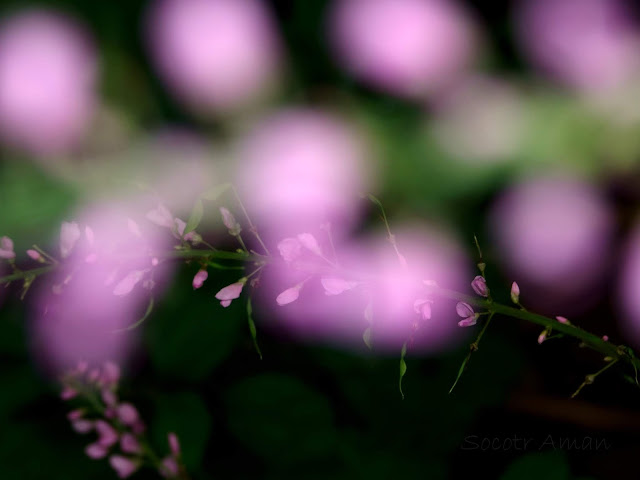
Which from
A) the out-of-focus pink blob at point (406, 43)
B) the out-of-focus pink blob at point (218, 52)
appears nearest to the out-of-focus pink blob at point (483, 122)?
the out-of-focus pink blob at point (406, 43)

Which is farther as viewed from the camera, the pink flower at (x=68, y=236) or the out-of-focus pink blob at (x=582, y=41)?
the out-of-focus pink blob at (x=582, y=41)

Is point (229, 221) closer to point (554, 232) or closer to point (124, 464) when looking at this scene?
point (124, 464)

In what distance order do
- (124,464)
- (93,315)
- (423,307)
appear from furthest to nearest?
(93,315)
(124,464)
(423,307)

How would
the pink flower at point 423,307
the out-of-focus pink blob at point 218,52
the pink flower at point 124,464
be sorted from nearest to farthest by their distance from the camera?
1. the pink flower at point 423,307
2. the pink flower at point 124,464
3. the out-of-focus pink blob at point 218,52

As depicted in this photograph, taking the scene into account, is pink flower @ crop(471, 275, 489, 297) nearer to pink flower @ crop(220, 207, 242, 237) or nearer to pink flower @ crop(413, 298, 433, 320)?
pink flower @ crop(413, 298, 433, 320)

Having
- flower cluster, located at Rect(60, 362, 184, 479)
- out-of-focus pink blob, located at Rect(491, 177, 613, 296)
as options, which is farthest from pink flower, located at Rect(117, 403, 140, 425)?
out-of-focus pink blob, located at Rect(491, 177, 613, 296)

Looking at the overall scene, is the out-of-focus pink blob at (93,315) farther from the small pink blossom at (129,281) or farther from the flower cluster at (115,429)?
the small pink blossom at (129,281)

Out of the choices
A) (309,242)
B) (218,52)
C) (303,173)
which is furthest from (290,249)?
(218,52)
